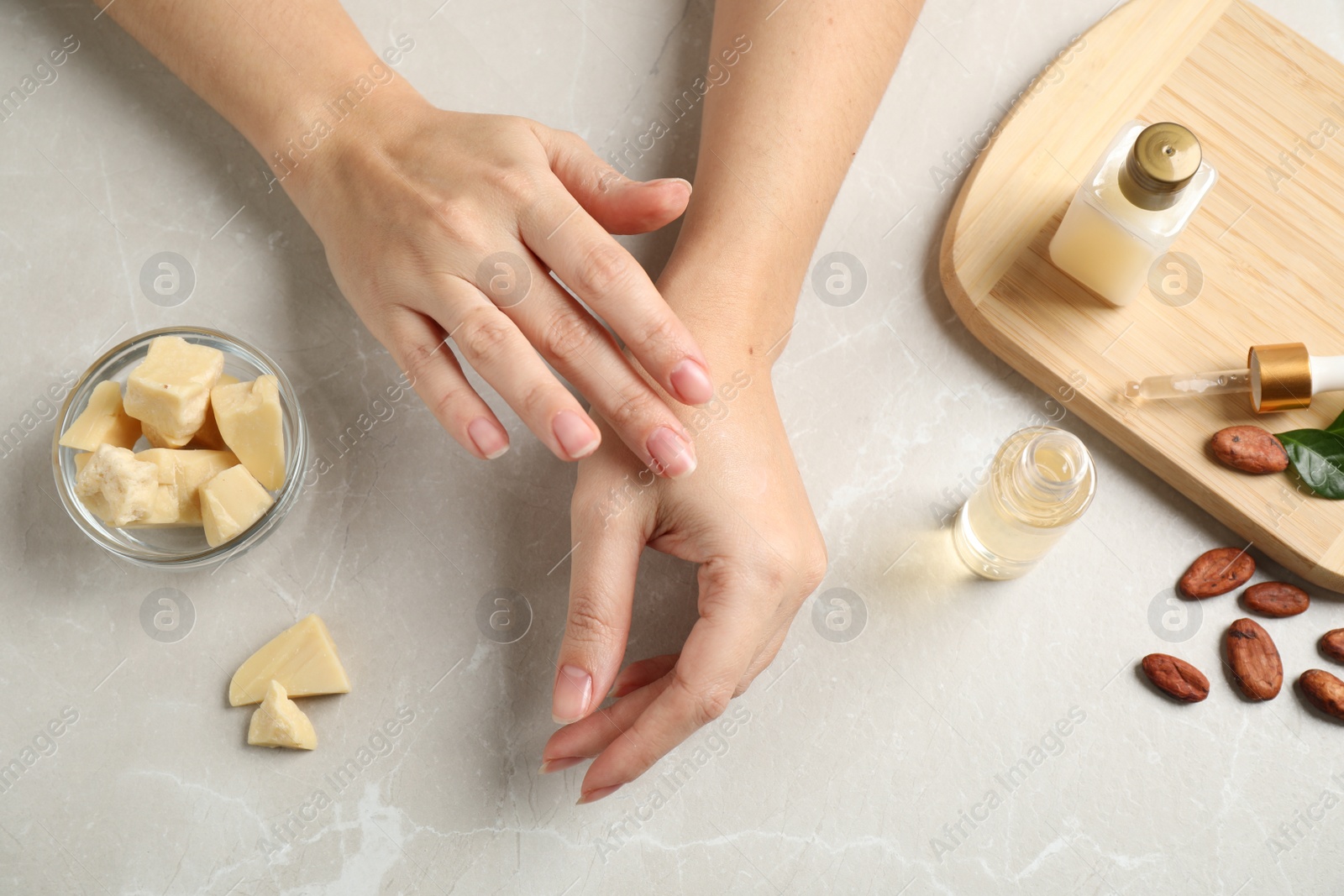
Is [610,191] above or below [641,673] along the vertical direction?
above

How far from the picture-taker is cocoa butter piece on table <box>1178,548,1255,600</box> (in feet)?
3.36

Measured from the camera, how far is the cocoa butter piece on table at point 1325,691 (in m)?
1.00

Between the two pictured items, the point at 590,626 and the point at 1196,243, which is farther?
the point at 1196,243

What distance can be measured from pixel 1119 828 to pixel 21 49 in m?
1.63

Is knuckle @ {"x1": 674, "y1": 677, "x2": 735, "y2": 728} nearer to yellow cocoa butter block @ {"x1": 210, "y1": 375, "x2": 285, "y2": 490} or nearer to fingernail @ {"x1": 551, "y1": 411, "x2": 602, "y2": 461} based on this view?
fingernail @ {"x1": 551, "y1": 411, "x2": 602, "y2": 461}

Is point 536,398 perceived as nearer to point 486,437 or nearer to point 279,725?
point 486,437

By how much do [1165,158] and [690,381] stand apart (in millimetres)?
499

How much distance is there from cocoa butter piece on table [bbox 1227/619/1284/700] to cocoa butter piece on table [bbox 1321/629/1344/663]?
0.17 feet

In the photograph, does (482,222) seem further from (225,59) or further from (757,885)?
(757,885)

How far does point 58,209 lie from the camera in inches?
42.9

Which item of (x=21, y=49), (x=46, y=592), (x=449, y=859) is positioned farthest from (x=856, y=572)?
(x=21, y=49)

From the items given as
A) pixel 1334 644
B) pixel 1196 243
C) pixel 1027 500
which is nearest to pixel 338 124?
pixel 1027 500

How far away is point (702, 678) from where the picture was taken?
2.88 ft

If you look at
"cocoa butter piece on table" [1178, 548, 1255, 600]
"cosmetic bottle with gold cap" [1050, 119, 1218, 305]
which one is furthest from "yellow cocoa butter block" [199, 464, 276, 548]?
"cocoa butter piece on table" [1178, 548, 1255, 600]
